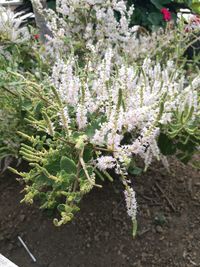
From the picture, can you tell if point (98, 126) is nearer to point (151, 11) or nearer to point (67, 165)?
point (67, 165)

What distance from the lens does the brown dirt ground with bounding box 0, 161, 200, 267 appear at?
68.5 inches

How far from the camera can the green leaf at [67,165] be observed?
1.15 m

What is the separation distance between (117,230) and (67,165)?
748mm

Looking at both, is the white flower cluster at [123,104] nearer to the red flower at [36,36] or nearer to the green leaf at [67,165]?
the green leaf at [67,165]

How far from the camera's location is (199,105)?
1445 millimetres

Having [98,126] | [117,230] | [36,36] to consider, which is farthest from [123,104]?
[36,36]

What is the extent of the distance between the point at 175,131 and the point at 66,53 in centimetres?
101

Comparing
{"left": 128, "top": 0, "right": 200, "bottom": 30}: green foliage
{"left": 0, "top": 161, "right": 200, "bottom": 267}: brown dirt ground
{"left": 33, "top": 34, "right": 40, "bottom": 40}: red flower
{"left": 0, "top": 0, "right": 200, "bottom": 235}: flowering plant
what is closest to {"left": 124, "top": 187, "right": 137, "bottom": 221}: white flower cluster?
{"left": 0, "top": 0, "right": 200, "bottom": 235}: flowering plant

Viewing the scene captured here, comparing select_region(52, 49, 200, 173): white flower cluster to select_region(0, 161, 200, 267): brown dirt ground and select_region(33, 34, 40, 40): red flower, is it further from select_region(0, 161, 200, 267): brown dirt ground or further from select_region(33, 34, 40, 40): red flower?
select_region(33, 34, 40, 40): red flower

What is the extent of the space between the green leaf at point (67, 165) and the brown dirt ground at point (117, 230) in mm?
690

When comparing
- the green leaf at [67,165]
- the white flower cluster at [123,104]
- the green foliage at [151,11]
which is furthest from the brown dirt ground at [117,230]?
the green foliage at [151,11]

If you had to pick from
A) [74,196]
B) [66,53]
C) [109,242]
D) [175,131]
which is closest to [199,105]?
[175,131]

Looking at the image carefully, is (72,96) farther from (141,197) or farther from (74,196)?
(141,197)

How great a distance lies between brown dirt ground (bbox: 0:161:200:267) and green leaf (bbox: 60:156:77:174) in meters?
0.69
